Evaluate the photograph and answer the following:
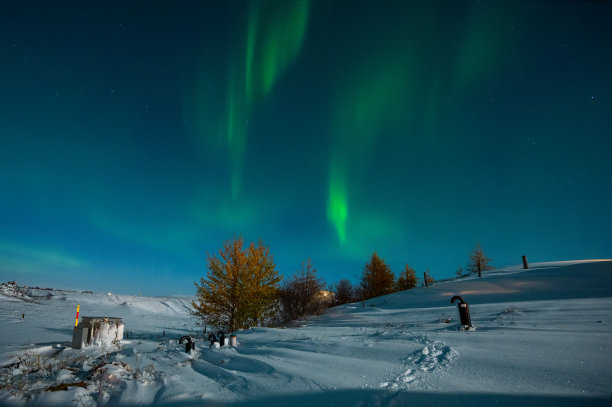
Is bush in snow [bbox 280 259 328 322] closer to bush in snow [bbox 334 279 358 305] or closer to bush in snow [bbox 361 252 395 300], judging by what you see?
bush in snow [bbox 334 279 358 305]

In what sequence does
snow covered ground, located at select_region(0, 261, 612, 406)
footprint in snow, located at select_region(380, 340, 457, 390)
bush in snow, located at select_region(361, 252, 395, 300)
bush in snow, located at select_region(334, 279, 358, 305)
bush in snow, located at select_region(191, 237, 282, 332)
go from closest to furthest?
snow covered ground, located at select_region(0, 261, 612, 406), footprint in snow, located at select_region(380, 340, 457, 390), bush in snow, located at select_region(191, 237, 282, 332), bush in snow, located at select_region(334, 279, 358, 305), bush in snow, located at select_region(361, 252, 395, 300)

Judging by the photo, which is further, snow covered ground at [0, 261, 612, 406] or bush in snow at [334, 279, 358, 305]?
bush in snow at [334, 279, 358, 305]

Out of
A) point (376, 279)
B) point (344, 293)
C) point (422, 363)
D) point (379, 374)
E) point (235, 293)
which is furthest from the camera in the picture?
point (376, 279)

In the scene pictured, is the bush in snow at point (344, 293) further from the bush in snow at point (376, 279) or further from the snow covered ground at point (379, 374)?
the snow covered ground at point (379, 374)

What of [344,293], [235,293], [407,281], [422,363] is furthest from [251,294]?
[407,281]

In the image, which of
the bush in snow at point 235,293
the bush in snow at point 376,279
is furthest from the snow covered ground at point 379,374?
the bush in snow at point 376,279

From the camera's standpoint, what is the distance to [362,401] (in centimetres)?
260

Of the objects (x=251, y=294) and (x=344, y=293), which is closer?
(x=251, y=294)

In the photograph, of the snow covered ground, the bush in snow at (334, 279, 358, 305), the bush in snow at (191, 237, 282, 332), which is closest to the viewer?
the snow covered ground

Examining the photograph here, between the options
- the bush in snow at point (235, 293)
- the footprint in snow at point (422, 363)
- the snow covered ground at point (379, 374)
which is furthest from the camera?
the bush in snow at point (235, 293)

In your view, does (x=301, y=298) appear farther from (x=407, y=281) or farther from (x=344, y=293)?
(x=407, y=281)

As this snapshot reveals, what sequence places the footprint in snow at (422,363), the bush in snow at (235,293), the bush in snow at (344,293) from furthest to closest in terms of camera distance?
1. the bush in snow at (344,293)
2. the bush in snow at (235,293)
3. the footprint in snow at (422,363)

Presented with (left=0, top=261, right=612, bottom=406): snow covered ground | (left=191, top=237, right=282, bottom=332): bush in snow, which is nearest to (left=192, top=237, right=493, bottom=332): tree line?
(left=191, top=237, right=282, bottom=332): bush in snow

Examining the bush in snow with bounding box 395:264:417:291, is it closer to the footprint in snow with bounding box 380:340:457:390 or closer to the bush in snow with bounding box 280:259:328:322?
the bush in snow with bounding box 280:259:328:322
